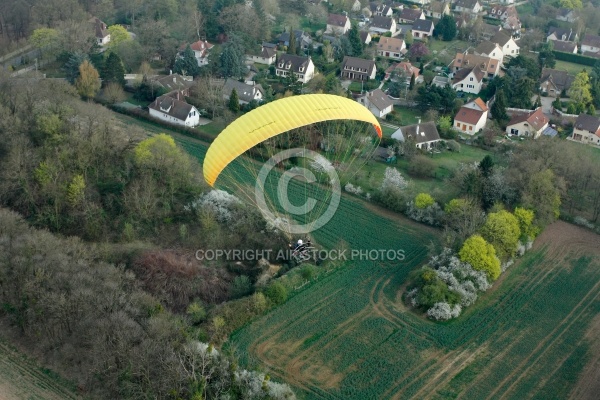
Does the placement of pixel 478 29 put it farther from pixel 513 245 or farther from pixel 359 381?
pixel 359 381

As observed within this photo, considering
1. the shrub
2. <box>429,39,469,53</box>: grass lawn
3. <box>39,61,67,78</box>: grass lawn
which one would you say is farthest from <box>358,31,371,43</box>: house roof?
the shrub

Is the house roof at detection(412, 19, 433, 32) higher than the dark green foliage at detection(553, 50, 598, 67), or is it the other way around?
the house roof at detection(412, 19, 433, 32)

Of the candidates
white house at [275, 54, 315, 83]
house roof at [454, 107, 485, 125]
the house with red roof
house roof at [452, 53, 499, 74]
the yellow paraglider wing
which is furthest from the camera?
the house with red roof

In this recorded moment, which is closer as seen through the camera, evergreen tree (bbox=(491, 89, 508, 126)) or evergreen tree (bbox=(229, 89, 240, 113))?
evergreen tree (bbox=(229, 89, 240, 113))

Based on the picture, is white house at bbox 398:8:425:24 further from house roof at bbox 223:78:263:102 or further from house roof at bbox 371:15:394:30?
house roof at bbox 223:78:263:102

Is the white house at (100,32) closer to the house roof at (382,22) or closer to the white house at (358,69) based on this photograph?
the white house at (358,69)

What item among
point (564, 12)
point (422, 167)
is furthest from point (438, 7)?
point (422, 167)
